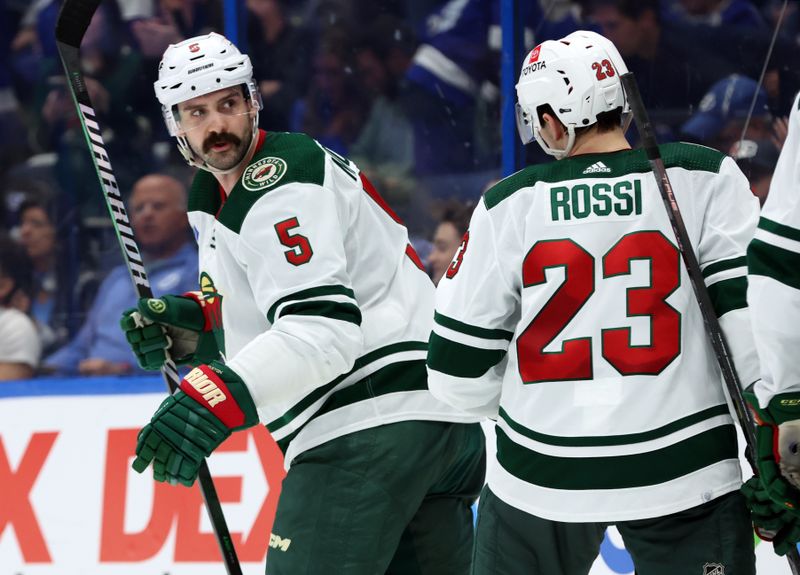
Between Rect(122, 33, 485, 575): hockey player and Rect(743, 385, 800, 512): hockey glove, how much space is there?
719 millimetres

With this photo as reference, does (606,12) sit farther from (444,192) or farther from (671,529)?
(671,529)

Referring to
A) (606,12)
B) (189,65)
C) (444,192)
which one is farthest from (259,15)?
(189,65)

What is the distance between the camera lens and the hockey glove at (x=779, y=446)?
1.79 meters

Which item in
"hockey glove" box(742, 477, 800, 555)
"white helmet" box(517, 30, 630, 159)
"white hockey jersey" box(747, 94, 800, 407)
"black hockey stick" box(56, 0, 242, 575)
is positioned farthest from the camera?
"black hockey stick" box(56, 0, 242, 575)

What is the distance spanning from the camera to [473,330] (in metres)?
2.14

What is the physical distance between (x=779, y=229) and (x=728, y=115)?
2.31m

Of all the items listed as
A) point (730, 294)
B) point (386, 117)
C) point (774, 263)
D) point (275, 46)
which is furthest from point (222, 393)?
point (275, 46)

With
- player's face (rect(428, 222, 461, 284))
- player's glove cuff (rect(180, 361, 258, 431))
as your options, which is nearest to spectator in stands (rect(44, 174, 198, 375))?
player's face (rect(428, 222, 461, 284))

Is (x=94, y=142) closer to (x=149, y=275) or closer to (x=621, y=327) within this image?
(x=621, y=327)

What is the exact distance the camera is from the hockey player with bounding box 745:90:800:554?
69.2 inches

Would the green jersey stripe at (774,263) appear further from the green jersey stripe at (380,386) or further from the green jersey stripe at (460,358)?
the green jersey stripe at (380,386)

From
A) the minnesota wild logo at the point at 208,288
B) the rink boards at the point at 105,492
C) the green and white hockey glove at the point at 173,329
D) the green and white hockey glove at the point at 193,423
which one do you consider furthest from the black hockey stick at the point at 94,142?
the rink boards at the point at 105,492

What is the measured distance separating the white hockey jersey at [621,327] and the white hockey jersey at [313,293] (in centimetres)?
34

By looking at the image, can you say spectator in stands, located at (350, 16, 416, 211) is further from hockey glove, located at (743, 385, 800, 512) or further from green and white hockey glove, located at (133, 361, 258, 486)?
hockey glove, located at (743, 385, 800, 512)
